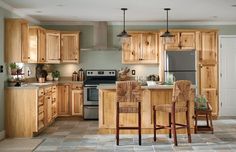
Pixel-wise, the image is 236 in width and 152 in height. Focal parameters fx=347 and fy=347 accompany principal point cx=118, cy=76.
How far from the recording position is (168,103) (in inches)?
259

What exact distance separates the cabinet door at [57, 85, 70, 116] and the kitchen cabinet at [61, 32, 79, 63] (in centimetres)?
75

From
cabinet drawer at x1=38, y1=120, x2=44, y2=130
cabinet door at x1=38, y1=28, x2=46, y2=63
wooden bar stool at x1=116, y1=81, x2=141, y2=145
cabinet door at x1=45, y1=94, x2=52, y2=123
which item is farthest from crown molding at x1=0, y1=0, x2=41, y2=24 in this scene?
wooden bar stool at x1=116, y1=81, x2=141, y2=145

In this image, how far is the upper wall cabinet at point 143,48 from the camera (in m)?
8.94

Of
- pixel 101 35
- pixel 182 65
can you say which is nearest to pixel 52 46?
pixel 101 35

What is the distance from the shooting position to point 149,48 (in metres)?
8.94

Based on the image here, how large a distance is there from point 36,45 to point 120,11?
6.72 ft

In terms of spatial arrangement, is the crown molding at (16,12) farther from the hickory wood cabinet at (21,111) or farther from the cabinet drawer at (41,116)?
the cabinet drawer at (41,116)

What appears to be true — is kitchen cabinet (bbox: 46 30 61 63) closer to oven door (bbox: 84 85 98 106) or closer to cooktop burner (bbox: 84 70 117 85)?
cooktop burner (bbox: 84 70 117 85)

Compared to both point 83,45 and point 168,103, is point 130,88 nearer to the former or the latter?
point 168,103

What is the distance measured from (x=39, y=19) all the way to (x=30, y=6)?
1.91 meters

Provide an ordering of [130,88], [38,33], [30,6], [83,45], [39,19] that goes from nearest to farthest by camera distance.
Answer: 1. [130,88]
2. [30,6]
3. [38,33]
4. [39,19]
5. [83,45]

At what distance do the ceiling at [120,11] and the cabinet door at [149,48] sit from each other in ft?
1.42

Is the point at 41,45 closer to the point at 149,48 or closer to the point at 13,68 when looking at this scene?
the point at 13,68

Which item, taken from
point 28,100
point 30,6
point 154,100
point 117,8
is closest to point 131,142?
point 154,100
